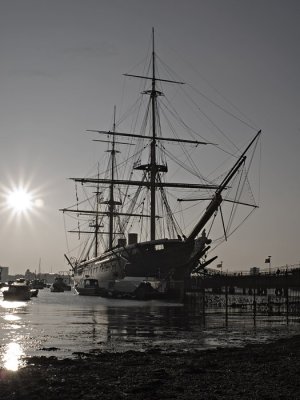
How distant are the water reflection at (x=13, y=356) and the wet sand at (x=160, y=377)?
54 cm

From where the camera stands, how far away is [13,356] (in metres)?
22.0

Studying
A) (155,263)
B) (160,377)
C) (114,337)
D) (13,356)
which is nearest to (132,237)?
(155,263)

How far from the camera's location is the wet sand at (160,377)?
14.2 meters

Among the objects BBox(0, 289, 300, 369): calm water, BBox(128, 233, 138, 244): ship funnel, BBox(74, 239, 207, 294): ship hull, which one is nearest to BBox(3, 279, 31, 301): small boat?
BBox(74, 239, 207, 294): ship hull

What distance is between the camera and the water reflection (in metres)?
19.2

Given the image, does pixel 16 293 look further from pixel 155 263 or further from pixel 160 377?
pixel 160 377

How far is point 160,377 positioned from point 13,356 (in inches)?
319

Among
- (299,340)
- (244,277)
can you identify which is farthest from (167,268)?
(299,340)

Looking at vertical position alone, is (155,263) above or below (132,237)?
below

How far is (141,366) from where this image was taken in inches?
742

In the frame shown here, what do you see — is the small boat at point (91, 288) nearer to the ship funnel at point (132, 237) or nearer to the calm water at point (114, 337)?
the ship funnel at point (132, 237)

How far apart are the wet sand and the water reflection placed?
1.78 feet

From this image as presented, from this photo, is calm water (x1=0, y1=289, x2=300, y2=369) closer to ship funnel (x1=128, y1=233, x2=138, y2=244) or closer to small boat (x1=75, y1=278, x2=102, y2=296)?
ship funnel (x1=128, y1=233, x2=138, y2=244)

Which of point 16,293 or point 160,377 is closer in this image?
point 160,377
